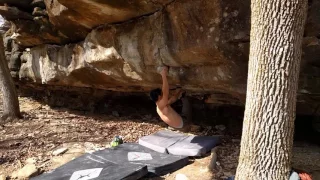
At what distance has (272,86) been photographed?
3398mm

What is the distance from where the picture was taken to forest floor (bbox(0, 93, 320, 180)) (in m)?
5.91

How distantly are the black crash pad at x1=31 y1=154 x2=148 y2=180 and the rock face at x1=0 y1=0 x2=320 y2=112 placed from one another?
8.64 ft

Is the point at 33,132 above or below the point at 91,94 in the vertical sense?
below

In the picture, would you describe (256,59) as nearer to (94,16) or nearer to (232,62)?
(232,62)

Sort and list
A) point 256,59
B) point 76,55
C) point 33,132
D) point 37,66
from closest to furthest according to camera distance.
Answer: point 256,59 → point 33,132 → point 76,55 → point 37,66

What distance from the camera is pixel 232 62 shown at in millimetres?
5945

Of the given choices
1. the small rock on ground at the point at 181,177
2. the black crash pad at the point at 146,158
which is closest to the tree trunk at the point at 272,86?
the small rock on ground at the point at 181,177

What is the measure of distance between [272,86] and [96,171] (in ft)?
11.1

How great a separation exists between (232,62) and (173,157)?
2239 mm

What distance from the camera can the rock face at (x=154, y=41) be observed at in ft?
18.2

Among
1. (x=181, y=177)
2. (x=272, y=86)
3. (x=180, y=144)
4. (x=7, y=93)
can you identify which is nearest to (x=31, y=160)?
(x=180, y=144)

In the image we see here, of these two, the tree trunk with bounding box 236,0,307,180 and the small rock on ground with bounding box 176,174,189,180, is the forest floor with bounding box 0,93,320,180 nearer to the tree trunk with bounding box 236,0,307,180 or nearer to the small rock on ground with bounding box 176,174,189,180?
the small rock on ground with bounding box 176,174,189,180

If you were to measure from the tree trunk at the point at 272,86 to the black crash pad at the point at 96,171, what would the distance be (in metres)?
2.08

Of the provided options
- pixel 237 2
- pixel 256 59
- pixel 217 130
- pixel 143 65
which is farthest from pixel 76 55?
pixel 256 59
